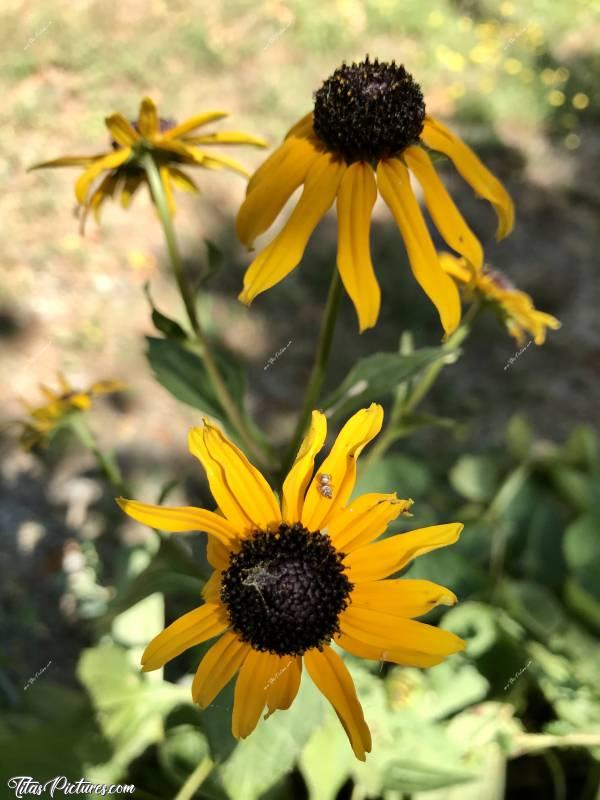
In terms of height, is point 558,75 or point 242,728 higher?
point 558,75

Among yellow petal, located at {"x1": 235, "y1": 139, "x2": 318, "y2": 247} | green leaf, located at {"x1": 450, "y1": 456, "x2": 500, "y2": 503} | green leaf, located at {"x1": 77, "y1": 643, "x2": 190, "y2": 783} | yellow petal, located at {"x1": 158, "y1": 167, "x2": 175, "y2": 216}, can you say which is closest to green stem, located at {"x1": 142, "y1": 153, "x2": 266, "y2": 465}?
yellow petal, located at {"x1": 158, "y1": 167, "x2": 175, "y2": 216}

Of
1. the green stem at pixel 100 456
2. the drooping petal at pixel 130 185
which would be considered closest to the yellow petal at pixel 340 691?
the green stem at pixel 100 456

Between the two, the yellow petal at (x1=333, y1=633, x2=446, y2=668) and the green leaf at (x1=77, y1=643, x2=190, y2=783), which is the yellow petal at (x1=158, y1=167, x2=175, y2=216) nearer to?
the yellow petal at (x1=333, y1=633, x2=446, y2=668)

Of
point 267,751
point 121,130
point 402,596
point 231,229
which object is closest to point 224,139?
point 121,130

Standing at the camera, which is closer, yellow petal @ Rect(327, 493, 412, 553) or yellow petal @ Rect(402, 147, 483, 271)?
yellow petal @ Rect(327, 493, 412, 553)

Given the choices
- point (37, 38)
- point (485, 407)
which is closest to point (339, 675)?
point (485, 407)

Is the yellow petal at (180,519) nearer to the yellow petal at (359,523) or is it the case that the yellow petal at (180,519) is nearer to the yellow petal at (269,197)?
the yellow petal at (359,523)

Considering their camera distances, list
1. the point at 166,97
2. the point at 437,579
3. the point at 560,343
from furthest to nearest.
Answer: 1. the point at 166,97
2. the point at 560,343
3. the point at 437,579

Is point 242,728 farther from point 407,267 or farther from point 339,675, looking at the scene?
point 407,267
